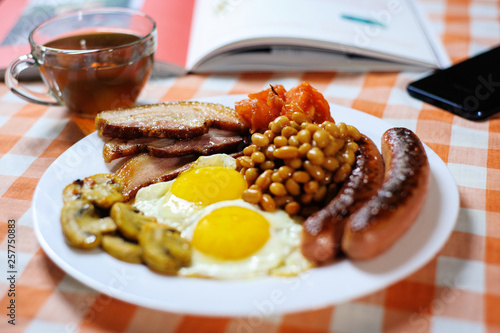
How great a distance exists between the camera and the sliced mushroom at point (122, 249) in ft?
5.58

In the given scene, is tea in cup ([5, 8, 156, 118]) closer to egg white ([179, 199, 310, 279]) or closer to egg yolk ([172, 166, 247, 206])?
egg yolk ([172, 166, 247, 206])

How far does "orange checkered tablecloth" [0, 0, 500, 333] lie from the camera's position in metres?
1.58

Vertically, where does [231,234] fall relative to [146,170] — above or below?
above

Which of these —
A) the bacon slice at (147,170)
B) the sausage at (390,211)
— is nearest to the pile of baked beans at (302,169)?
the sausage at (390,211)

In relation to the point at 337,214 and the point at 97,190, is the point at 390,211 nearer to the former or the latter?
the point at 337,214

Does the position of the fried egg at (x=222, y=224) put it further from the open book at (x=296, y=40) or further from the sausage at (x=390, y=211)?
the open book at (x=296, y=40)

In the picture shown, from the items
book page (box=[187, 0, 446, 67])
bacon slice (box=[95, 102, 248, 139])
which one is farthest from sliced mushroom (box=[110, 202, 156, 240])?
book page (box=[187, 0, 446, 67])

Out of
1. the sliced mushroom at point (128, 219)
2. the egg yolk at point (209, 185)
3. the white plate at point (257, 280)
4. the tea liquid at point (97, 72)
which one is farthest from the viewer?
the tea liquid at point (97, 72)

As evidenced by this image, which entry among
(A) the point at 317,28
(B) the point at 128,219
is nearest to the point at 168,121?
(B) the point at 128,219

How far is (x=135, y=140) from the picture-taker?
8.07ft

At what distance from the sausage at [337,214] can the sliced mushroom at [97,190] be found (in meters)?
0.83

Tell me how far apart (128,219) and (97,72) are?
125 centimetres

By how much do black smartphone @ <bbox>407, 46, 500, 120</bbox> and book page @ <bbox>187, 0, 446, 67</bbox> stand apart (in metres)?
0.25

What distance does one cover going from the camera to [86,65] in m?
2.71
